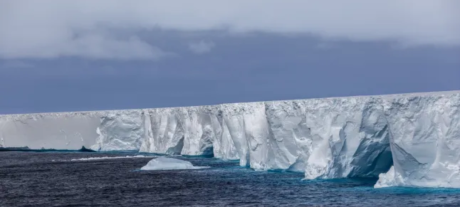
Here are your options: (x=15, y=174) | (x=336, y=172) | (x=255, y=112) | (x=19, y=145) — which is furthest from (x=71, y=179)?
(x=19, y=145)

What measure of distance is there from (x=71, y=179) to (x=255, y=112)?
30.4 feet

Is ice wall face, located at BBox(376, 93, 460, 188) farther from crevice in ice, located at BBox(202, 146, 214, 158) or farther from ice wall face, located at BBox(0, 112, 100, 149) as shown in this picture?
ice wall face, located at BBox(0, 112, 100, 149)

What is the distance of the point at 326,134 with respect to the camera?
26.1 meters

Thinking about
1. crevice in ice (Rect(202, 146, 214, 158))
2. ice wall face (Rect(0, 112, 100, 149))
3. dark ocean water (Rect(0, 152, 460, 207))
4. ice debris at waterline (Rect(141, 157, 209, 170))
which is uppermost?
ice wall face (Rect(0, 112, 100, 149))

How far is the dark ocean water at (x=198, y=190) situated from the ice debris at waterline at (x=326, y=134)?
657 millimetres

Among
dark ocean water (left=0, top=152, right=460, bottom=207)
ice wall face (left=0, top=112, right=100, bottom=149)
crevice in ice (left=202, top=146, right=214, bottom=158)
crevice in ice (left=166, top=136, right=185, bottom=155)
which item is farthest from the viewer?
ice wall face (left=0, top=112, right=100, bottom=149)

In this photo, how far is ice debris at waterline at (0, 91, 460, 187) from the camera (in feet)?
68.3

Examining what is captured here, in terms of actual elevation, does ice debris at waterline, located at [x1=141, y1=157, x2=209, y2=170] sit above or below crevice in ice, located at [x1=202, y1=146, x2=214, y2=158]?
below

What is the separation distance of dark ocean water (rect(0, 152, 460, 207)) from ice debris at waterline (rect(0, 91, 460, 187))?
2.15 ft

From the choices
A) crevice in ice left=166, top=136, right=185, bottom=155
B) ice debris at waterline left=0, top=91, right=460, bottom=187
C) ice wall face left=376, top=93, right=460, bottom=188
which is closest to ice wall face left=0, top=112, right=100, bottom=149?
ice debris at waterline left=0, top=91, right=460, bottom=187

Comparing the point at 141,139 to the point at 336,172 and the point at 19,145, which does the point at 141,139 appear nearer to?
the point at 19,145

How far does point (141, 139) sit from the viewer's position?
53.8 meters

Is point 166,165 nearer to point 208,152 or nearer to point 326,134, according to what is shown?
point 208,152

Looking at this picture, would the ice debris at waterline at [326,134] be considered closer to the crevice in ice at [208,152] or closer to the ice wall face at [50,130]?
the crevice in ice at [208,152]
